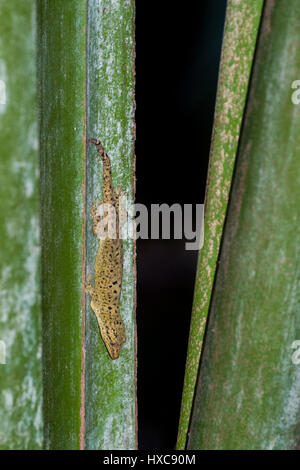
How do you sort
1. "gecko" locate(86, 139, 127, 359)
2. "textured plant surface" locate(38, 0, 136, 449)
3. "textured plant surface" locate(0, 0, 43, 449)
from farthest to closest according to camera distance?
1. "gecko" locate(86, 139, 127, 359)
2. "textured plant surface" locate(38, 0, 136, 449)
3. "textured plant surface" locate(0, 0, 43, 449)

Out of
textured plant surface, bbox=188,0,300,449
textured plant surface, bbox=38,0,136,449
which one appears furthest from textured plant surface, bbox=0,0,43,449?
textured plant surface, bbox=188,0,300,449

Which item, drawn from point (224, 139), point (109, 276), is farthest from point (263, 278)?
point (109, 276)

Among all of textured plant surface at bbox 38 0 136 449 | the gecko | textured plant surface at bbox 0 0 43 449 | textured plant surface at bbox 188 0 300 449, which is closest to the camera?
textured plant surface at bbox 0 0 43 449

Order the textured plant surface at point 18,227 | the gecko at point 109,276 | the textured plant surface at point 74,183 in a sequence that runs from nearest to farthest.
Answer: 1. the textured plant surface at point 18,227
2. the textured plant surface at point 74,183
3. the gecko at point 109,276

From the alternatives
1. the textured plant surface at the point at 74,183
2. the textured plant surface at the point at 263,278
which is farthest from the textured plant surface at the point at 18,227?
the textured plant surface at the point at 263,278

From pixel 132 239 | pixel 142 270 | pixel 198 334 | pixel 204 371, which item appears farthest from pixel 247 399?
pixel 142 270

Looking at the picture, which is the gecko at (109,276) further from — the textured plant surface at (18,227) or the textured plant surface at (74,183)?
the textured plant surface at (18,227)

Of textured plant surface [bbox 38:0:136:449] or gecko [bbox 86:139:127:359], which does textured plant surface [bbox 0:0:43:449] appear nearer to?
textured plant surface [bbox 38:0:136:449]

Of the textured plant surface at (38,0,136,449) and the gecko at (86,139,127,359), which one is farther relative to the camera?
the gecko at (86,139,127,359)
